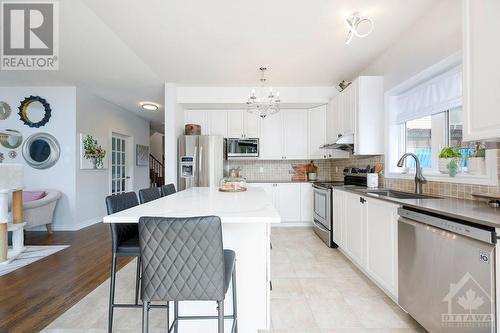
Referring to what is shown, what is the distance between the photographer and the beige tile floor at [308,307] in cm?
167

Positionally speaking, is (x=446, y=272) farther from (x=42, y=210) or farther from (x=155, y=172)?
(x=155, y=172)

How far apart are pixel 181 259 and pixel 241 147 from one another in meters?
3.57

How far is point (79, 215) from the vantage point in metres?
4.26

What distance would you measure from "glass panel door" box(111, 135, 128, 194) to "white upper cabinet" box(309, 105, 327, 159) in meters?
4.49

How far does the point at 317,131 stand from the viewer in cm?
445

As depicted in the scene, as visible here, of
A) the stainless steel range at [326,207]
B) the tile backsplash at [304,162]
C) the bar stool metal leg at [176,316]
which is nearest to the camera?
the bar stool metal leg at [176,316]

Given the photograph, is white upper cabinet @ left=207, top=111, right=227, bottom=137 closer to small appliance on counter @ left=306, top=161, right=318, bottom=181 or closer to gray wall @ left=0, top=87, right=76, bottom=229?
small appliance on counter @ left=306, top=161, right=318, bottom=181

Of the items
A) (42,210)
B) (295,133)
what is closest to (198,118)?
(295,133)

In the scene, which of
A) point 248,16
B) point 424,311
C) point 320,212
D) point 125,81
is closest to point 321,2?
point 248,16

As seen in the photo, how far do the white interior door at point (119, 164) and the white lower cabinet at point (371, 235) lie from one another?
5.01 m

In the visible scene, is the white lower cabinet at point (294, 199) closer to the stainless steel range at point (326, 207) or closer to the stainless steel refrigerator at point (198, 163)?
the stainless steel range at point (326, 207)

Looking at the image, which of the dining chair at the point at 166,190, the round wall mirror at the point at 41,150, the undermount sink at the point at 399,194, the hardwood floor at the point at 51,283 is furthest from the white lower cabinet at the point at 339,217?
the round wall mirror at the point at 41,150

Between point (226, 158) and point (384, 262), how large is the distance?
3141 mm

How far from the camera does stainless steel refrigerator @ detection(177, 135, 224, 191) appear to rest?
408 centimetres
